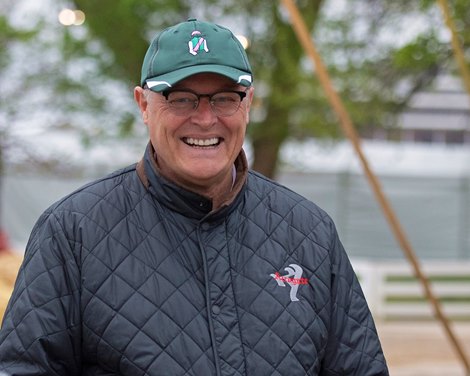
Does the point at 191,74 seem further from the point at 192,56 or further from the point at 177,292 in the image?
the point at 177,292

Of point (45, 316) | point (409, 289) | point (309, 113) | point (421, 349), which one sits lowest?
point (45, 316)

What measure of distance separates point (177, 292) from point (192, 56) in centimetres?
54

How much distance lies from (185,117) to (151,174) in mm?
186

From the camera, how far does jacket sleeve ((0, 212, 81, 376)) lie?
2.36m

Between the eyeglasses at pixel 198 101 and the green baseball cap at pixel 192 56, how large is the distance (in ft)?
0.14

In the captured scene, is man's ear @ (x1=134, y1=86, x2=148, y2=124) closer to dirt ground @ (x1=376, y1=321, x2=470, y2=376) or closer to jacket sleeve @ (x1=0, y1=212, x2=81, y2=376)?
jacket sleeve @ (x1=0, y1=212, x2=81, y2=376)

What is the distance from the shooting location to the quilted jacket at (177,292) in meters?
A: 2.39

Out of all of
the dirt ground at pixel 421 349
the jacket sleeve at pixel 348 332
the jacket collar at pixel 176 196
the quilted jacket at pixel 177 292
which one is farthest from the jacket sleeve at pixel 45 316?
the dirt ground at pixel 421 349

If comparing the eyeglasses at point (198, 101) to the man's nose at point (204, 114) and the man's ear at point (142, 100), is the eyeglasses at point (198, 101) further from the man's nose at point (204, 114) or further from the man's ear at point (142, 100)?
the man's ear at point (142, 100)

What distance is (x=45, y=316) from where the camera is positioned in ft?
7.75

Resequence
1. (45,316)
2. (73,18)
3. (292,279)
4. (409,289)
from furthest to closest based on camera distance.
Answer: (409,289)
(73,18)
(292,279)
(45,316)

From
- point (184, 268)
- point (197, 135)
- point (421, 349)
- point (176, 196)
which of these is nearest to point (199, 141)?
point (197, 135)

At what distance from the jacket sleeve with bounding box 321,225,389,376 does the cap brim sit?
536 mm

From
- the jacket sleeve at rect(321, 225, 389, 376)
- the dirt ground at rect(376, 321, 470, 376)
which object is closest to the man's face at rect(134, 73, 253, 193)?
the jacket sleeve at rect(321, 225, 389, 376)
